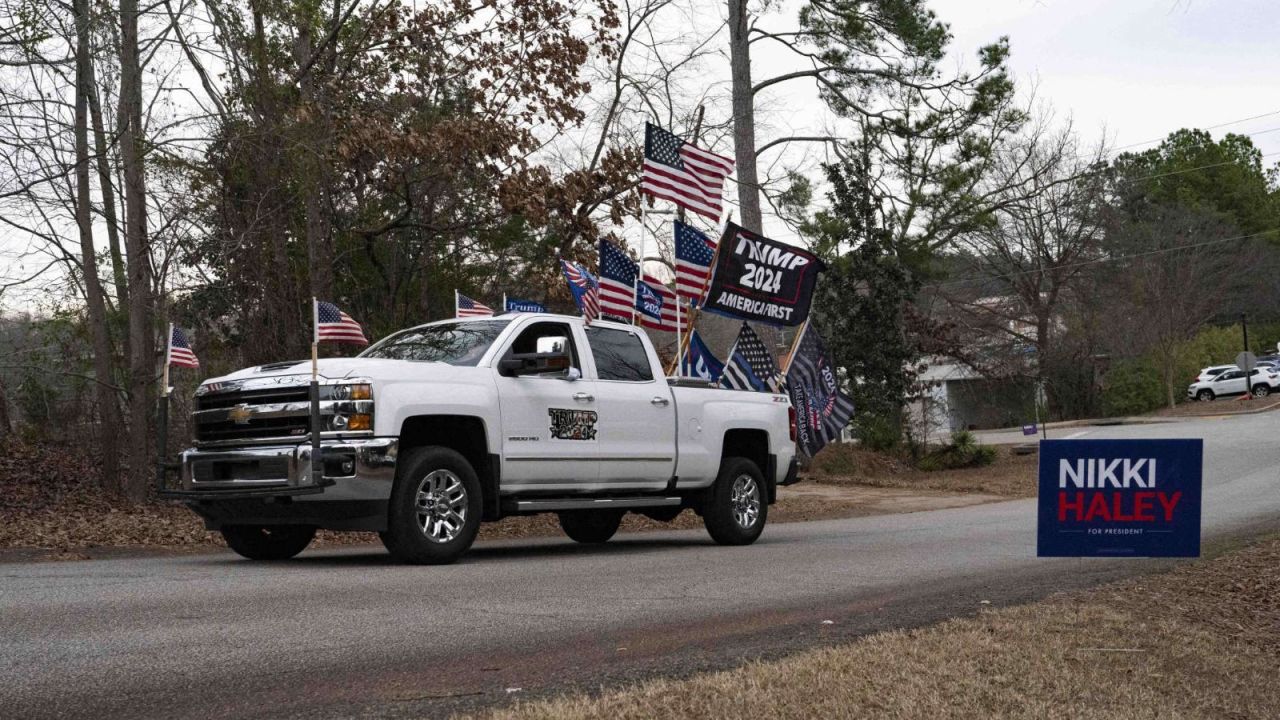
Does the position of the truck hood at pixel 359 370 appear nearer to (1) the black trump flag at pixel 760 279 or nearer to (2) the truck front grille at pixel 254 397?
(2) the truck front grille at pixel 254 397

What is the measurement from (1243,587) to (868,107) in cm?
2104

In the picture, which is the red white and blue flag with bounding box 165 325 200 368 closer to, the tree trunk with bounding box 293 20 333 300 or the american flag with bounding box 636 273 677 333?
the tree trunk with bounding box 293 20 333 300

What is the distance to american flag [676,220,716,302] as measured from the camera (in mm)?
16531

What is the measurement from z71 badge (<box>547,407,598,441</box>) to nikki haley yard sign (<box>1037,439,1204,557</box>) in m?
4.65

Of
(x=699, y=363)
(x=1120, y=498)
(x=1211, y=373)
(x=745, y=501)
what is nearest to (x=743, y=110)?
(x=699, y=363)

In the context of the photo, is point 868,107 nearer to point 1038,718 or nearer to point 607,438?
point 607,438

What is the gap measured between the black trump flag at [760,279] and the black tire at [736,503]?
2.69 m

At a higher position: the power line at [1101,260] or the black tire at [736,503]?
the power line at [1101,260]

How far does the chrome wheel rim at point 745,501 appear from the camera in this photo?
44.4ft

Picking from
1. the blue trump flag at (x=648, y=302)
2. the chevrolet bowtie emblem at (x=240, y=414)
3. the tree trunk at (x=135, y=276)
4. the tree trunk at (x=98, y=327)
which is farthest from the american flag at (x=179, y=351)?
the blue trump flag at (x=648, y=302)

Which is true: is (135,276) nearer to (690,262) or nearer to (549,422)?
(690,262)

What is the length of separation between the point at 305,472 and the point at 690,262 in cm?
770

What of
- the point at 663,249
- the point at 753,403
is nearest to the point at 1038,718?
the point at 753,403

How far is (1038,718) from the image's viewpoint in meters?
5.44
